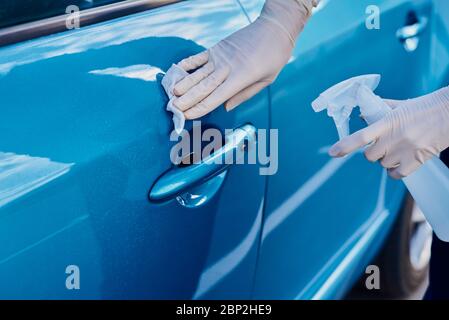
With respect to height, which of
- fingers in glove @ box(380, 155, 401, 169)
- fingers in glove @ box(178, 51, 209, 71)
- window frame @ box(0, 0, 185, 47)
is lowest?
fingers in glove @ box(380, 155, 401, 169)

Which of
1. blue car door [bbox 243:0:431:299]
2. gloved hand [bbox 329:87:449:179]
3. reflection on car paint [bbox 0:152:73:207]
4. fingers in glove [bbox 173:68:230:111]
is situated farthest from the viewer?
blue car door [bbox 243:0:431:299]

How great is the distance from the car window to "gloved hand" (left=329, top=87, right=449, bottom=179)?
66 cm

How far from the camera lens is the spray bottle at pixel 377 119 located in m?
1.50

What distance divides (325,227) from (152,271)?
75 centimetres

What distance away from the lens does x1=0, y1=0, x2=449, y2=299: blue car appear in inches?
44.0

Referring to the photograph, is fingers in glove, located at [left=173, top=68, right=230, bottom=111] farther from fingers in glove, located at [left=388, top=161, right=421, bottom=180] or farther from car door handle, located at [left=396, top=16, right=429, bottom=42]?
car door handle, located at [left=396, top=16, right=429, bottom=42]

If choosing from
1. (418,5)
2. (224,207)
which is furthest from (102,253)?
(418,5)

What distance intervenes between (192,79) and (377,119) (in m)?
0.42

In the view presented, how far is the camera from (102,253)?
3.95 feet

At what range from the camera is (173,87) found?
133cm

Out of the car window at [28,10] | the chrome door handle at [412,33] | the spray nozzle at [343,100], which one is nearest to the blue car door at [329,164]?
the chrome door handle at [412,33]

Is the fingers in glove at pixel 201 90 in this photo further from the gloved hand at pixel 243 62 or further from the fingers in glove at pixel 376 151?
the fingers in glove at pixel 376 151

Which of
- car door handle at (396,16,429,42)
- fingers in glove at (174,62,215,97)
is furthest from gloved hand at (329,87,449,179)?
car door handle at (396,16,429,42)
